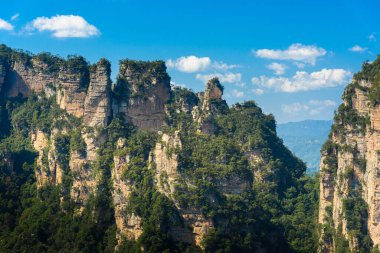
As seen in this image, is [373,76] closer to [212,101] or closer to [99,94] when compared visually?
[212,101]

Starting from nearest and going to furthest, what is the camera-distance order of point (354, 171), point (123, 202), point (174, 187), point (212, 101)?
point (174, 187), point (354, 171), point (123, 202), point (212, 101)

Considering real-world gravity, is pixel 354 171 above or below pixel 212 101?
below

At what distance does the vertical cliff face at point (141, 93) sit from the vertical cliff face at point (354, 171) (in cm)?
1621

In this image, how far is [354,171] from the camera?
38.6 m

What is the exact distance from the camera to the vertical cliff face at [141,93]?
47.4 metres

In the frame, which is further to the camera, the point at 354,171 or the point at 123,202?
the point at 123,202

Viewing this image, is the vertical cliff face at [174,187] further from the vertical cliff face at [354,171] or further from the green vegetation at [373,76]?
the green vegetation at [373,76]

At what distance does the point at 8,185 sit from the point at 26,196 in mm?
1893

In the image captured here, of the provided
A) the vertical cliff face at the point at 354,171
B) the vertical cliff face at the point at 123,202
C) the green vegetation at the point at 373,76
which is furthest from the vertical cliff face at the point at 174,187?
the green vegetation at the point at 373,76

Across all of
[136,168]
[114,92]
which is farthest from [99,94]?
[136,168]

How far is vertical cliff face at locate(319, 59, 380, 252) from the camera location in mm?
36688

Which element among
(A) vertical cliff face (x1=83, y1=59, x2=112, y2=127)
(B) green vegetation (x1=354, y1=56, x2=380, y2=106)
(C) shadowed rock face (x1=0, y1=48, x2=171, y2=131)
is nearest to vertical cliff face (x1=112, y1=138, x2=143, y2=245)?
(A) vertical cliff face (x1=83, y1=59, x2=112, y2=127)

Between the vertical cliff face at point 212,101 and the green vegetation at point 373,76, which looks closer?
the green vegetation at point 373,76

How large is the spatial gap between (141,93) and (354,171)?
20194 millimetres
